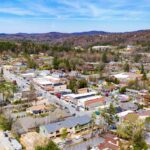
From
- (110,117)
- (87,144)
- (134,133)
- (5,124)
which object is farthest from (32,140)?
(134,133)

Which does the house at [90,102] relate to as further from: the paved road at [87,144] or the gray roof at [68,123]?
the paved road at [87,144]

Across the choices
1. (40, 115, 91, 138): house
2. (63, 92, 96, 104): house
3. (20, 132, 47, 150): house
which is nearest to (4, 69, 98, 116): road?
(63, 92, 96, 104): house

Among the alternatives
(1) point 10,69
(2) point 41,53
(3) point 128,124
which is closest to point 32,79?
(1) point 10,69

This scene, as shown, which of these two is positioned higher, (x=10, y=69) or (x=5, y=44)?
(x=5, y=44)

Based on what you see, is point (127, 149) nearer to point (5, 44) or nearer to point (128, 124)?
point (128, 124)

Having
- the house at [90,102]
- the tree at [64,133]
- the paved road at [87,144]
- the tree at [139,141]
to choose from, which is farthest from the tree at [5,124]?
the tree at [139,141]

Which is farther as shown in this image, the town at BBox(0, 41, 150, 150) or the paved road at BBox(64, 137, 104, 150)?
the town at BBox(0, 41, 150, 150)

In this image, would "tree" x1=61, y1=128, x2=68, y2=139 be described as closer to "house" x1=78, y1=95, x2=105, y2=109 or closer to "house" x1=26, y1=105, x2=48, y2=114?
"house" x1=26, y1=105, x2=48, y2=114

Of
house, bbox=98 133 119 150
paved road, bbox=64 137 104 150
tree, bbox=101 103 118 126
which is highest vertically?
tree, bbox=101 103 118 126
